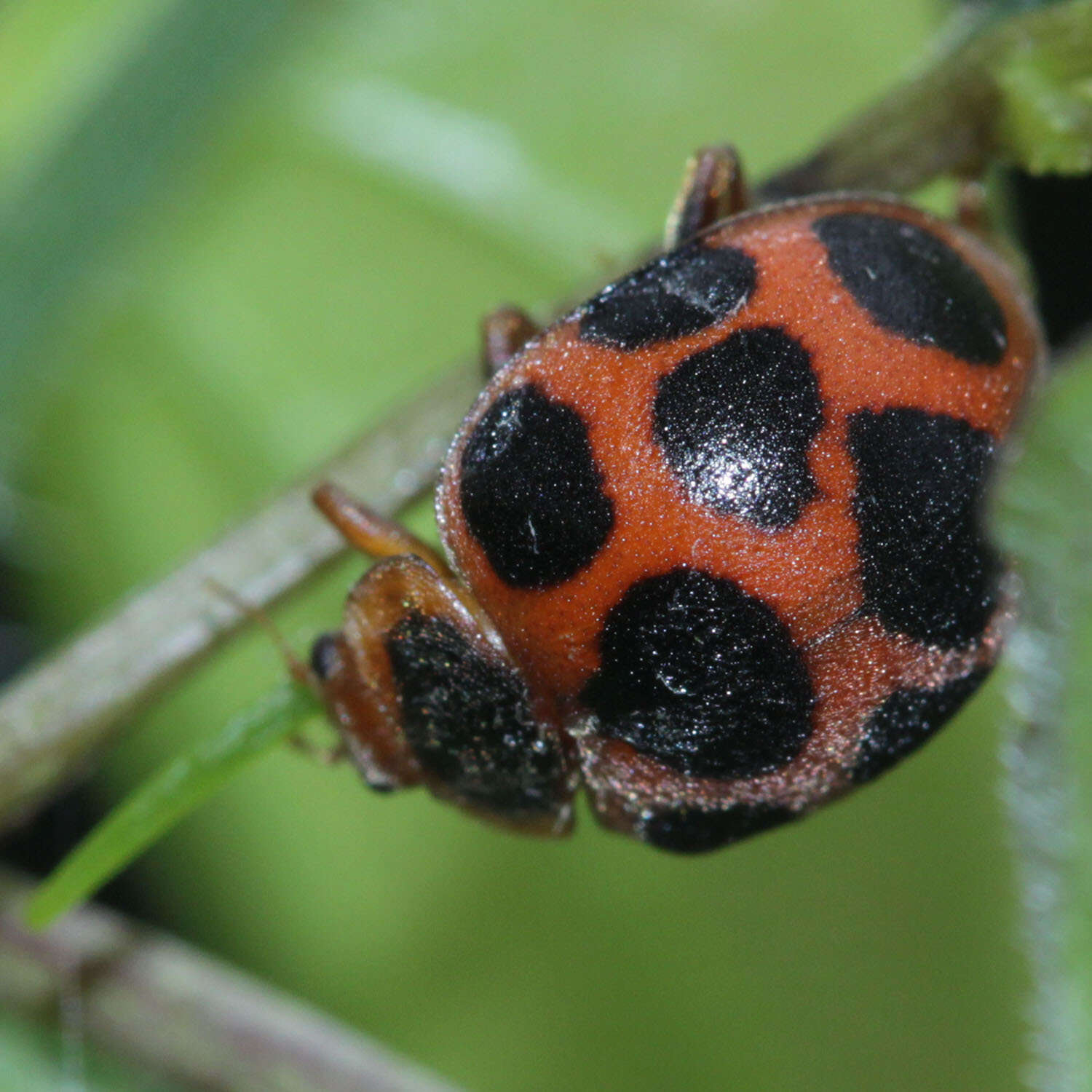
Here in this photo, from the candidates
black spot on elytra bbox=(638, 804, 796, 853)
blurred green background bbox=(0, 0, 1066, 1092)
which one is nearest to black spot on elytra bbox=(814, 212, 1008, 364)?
black spot on elytra bbox=(638, 804, 796, 853)

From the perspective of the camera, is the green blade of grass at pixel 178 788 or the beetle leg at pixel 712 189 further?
the beetle leg at pixel 712 189

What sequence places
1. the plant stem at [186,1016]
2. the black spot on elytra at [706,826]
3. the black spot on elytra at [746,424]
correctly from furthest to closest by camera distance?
the plant stem at [186,1016]
the black spot on elytra at [706,826]
the black spot on elytra at [746,424]

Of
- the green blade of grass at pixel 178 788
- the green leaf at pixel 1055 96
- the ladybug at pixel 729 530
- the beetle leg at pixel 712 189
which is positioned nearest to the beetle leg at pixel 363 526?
the ladybug at pixel 729 530

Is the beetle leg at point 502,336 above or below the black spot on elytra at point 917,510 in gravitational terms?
above

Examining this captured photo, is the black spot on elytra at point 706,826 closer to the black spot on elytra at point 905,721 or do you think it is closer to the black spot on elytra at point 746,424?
the black spot on elytra at point 905,721

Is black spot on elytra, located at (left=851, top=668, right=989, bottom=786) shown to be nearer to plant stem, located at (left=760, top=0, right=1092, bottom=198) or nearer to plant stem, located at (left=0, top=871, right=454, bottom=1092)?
plant stem, located at (left=760, top=0, right=1092, bottom=198)
